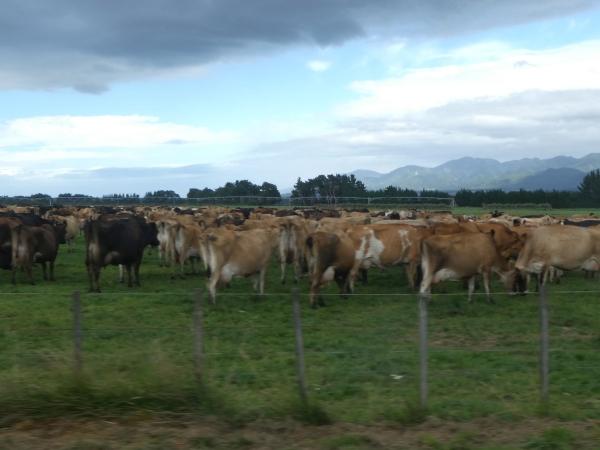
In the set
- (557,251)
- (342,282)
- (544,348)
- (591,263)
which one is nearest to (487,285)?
(557,251)

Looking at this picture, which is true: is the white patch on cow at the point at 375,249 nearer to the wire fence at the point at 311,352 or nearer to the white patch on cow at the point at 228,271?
the white patch on cow at the point at 228,271

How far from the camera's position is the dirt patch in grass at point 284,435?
6562mm

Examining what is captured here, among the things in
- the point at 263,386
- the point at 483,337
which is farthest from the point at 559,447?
the point at 483,337

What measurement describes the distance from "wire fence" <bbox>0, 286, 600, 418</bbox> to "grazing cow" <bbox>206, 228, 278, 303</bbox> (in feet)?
9.81

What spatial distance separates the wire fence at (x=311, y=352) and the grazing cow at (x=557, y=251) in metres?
4.16

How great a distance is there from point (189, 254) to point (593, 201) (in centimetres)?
7176

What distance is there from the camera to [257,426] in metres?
7.03

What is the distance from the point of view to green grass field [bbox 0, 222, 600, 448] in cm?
734

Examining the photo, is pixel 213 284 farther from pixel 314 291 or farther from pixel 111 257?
pixel 111 257

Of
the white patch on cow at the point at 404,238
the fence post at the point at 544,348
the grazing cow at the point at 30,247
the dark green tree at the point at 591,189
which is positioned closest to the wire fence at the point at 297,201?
the dark green tree at the point at 591,189

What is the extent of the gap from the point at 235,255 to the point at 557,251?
8.22 metres

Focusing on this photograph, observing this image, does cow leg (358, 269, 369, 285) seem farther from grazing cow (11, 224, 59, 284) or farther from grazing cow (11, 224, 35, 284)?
grazing cow (11, 224, 35, 284)

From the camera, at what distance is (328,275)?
622 inches

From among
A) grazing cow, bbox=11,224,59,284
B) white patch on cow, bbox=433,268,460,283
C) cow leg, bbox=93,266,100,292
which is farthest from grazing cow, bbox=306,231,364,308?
grazing cow, bbox=11,224,59,284
